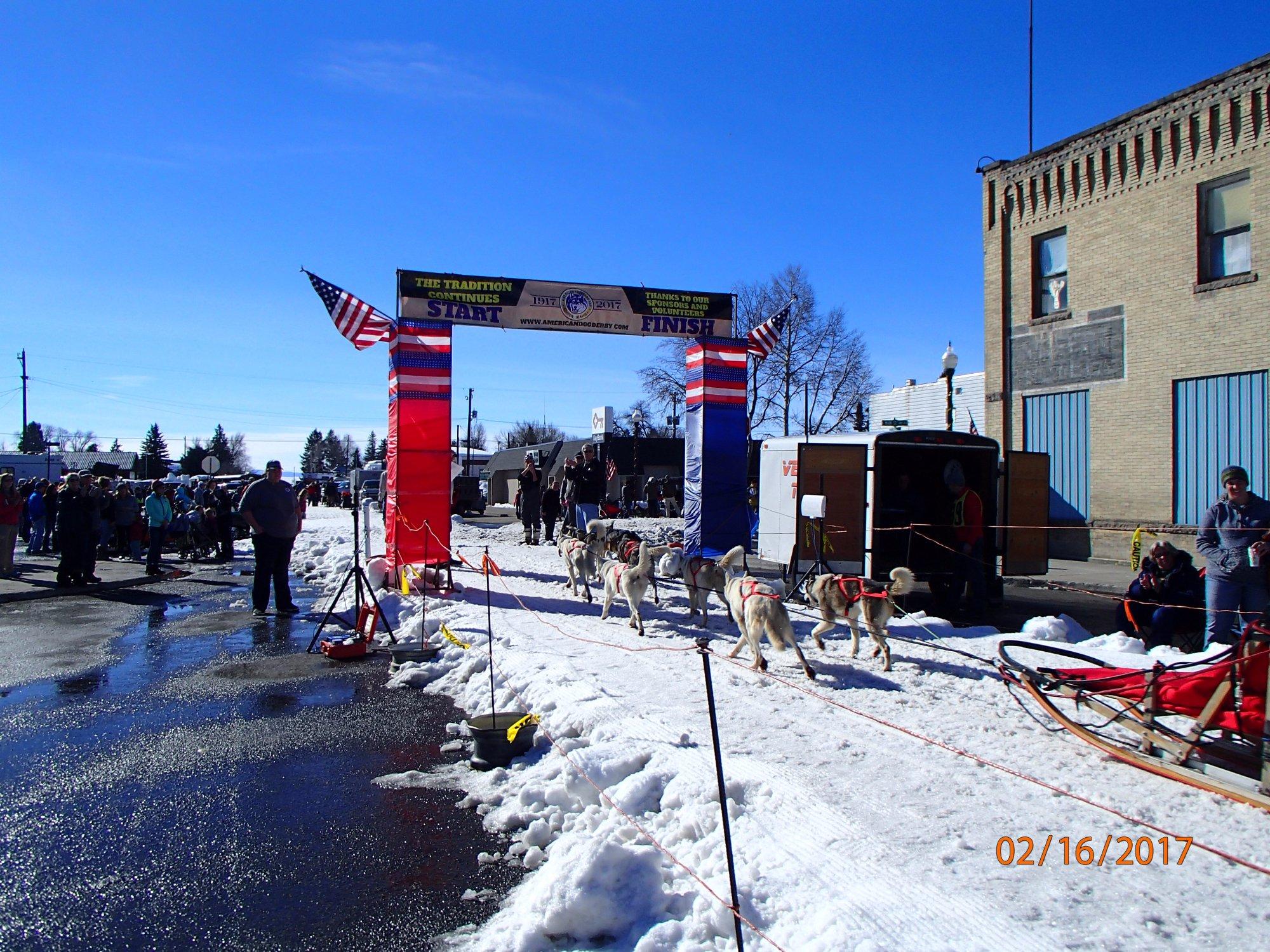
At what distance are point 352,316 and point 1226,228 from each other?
16.2 meters

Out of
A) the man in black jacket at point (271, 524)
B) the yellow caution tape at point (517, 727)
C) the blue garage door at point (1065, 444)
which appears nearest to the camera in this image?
the yellow caution tape at point (517, 727)

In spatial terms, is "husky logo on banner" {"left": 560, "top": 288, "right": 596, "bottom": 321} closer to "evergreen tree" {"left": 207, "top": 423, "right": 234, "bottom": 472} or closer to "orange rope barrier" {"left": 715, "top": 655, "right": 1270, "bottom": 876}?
"orange rope barrier" {"left": 715, "top": 655, "right": 1270, "bottom": 876}

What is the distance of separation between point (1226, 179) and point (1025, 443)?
6634 millimetres

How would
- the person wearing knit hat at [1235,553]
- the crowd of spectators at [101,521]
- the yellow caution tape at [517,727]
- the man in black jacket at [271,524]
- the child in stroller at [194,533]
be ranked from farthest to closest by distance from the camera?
the child in stroller at [194,533] → the crowd of spectators at [101,521] → the man in black jacket at [271,524] → the person wearing knit hat at [1235,553] → the yellow caution tape at [517,727]

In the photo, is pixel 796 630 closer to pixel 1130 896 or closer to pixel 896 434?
pixel 896 434

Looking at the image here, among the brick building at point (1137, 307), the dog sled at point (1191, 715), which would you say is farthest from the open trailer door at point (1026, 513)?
the dog sled at point (1191, 715)

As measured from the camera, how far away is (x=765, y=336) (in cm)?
1567

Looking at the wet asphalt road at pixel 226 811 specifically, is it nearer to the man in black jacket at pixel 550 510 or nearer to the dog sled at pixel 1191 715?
the dog sled at pixel 1191 715

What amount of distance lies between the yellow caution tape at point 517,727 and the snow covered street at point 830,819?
19 cm

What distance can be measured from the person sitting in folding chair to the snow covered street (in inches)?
93.9

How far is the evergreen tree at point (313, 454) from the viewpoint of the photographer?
441 feet

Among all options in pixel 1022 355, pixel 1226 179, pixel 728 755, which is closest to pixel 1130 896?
pixel 728 755

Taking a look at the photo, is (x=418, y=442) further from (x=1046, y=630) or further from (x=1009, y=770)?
(x=1009, y=770)
